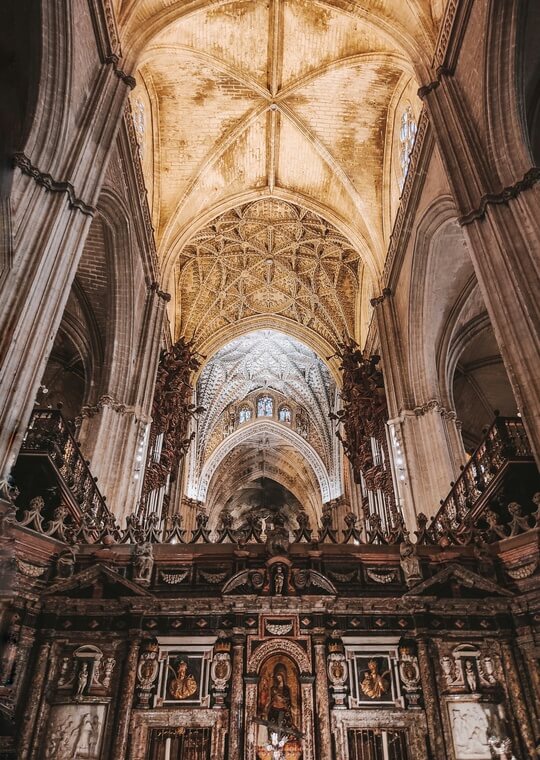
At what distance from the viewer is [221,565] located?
547 cm

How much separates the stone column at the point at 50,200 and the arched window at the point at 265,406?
65.6ft

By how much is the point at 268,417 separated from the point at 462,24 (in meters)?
20.5

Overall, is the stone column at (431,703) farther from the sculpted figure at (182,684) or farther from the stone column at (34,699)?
the stone column at (34,699)

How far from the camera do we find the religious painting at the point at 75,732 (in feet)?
14.5

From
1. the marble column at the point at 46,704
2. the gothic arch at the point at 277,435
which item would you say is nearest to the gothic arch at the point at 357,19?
the marble column at the point at 46,704

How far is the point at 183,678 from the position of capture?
15.8 feet

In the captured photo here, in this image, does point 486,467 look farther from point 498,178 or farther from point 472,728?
point 472,728

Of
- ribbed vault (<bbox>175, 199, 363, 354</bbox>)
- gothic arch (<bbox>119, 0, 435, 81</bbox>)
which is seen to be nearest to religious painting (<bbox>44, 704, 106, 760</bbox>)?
gothic arch (<bbox>119, 0, 435, 81</bbox>)

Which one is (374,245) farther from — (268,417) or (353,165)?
(268,417)

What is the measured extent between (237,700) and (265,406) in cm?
2431

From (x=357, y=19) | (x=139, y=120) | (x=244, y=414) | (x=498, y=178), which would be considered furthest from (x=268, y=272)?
(x=498, y=178)

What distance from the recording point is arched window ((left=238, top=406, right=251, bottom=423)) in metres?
28.5

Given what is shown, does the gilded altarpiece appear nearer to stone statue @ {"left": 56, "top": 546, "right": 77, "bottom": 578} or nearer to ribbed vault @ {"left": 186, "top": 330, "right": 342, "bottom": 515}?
stone statue @ {"left": 56, "top": 546, "right": 77, "bottom": 578}

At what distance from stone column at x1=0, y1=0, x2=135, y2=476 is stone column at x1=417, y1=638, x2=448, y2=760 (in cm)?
440
